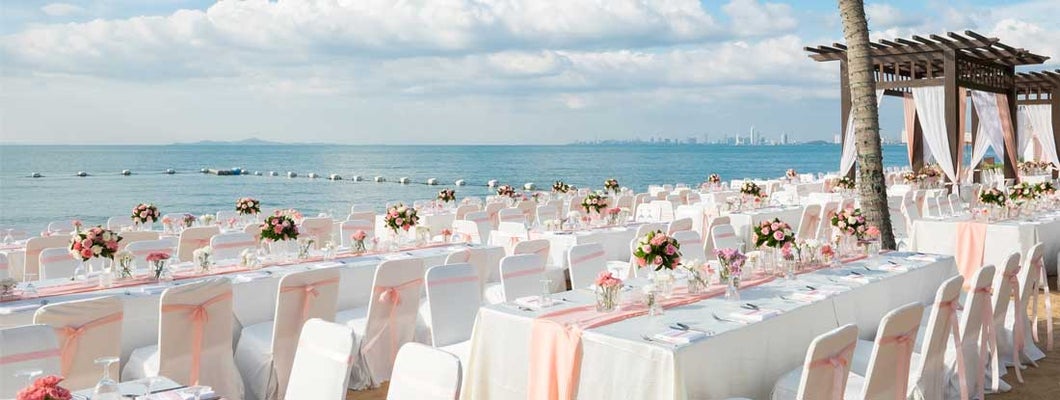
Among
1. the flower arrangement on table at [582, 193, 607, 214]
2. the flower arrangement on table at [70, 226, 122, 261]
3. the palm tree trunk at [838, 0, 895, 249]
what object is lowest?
the flower arrangement on table at [582, 193, 607, 214]

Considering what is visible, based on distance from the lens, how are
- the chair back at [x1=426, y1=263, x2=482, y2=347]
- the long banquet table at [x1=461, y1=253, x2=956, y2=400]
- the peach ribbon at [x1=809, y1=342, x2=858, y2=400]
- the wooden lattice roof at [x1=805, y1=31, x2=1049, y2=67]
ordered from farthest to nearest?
the wooden lattice roof at [x1=805, y1=31, x2=1049, y2=67]
the chair back at [x1=426, y1=263, x2=482, y2=347]
the long banquet table at [x1=461, y1=253, x2=956, y2=400]
the peach ribbon at [x1=809, y1=342, x2=858, y2=400]

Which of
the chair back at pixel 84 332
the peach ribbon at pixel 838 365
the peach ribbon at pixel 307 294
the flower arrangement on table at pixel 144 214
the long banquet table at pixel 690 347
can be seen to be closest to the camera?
the peach ribbon at pixel 838 365

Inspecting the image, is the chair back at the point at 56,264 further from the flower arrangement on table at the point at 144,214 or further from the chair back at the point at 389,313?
the chair back at the point at 389,313

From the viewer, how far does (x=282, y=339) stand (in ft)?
16.3

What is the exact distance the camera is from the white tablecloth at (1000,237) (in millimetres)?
8422

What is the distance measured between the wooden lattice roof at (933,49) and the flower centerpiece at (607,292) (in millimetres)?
11887

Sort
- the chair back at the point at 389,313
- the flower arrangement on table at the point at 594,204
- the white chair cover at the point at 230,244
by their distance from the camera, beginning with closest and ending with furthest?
the chair back at the point at 389,313 < the white chair cover at the point at 230,244 < the flower arrangement on table at the point at 594,204

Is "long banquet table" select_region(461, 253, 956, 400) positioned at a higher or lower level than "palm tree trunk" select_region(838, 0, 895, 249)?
lower

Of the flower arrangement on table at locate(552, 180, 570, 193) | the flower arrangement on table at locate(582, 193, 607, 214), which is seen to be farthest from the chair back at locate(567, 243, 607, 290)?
the flower arrangement on table at locate(552, 180, 570, 193)

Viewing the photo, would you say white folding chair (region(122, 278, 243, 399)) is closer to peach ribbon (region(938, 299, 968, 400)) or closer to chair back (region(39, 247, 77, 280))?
chair back (region(39, 247, 77, 280))

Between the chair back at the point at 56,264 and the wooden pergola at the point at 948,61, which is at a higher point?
the wooden pergola at the point at 948,61

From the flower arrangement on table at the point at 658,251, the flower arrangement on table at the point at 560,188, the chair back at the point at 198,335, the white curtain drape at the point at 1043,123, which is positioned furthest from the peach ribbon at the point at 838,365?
the white curtain drape at the point at 1043,123

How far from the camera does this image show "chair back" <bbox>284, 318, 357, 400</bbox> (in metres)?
3.07

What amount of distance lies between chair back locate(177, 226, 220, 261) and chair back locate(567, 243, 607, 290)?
13.6 ft
